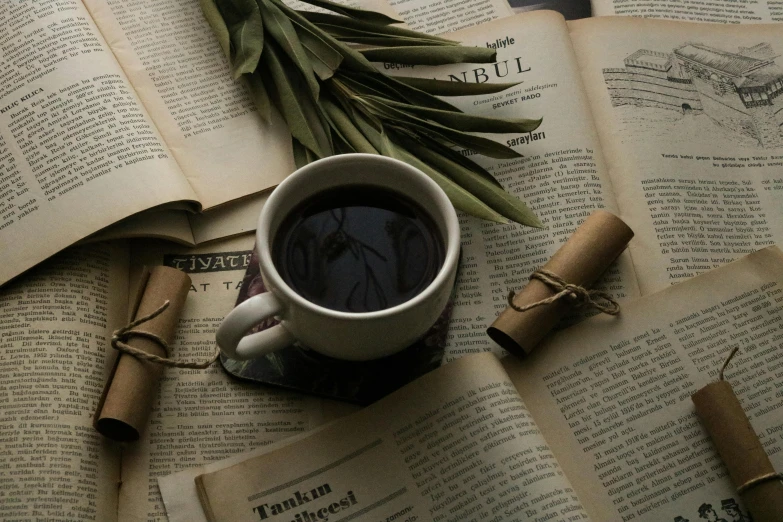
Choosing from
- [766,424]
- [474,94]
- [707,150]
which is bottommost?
[766,424]

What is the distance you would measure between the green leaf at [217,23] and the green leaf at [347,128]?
101mm

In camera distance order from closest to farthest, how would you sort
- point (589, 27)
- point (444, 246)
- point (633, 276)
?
point (444, 246), point (633, 276), point (589, 27)

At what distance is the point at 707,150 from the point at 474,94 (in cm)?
23

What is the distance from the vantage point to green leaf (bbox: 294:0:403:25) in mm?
682

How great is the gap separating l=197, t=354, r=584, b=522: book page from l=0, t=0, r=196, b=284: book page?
0.23 meters

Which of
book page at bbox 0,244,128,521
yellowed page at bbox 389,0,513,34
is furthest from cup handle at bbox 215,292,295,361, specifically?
yellowed page at bbox 389,0,513,34

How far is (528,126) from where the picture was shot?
0.64m

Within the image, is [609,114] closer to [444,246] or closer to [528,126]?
[528,126]

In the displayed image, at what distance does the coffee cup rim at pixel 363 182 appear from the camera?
0.47 meters

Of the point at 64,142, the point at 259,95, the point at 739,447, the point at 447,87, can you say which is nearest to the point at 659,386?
the point at 739,447

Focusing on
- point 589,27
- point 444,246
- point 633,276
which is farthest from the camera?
point 589,27

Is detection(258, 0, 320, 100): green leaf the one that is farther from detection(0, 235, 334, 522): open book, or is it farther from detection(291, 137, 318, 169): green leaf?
detection(0, 235, 334, 522): open book

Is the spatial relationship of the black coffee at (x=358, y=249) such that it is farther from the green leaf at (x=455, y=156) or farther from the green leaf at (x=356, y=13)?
the green leaf at (x=356, y=13)

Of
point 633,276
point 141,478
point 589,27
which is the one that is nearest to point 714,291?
point 633,276
